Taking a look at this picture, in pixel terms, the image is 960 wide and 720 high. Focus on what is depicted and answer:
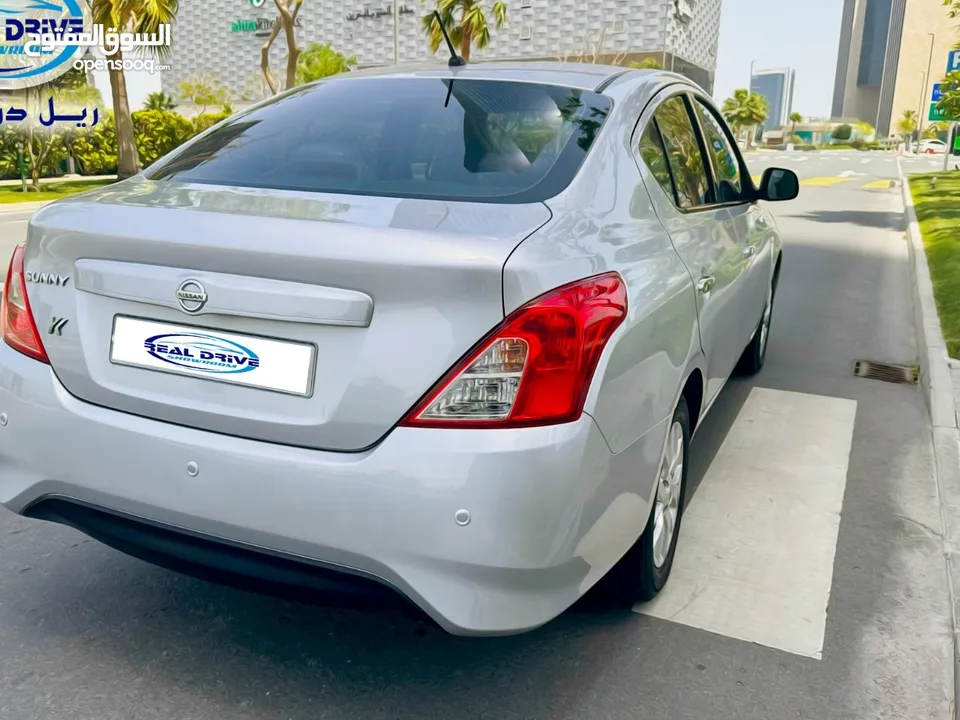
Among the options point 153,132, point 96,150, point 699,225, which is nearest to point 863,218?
point 699,225

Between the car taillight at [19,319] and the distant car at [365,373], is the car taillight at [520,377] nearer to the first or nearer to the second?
the distant car at [365,373]

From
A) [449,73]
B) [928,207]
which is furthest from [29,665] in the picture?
[928,207]

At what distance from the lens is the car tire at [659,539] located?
2650mm

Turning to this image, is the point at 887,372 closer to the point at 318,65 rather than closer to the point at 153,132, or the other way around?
the point at 153,132

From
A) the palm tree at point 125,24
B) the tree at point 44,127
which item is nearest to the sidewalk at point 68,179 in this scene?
the tree at point 44,127

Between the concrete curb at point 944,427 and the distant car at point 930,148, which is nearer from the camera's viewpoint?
the concrete curb at point 944,427

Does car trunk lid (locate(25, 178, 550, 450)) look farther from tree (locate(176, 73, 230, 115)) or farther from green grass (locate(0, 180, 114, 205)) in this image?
tree (locate(176, 73, 230, 115))

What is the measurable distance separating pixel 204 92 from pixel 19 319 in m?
70.6

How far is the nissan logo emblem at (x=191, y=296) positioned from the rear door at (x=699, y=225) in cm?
141

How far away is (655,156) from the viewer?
2949 mm

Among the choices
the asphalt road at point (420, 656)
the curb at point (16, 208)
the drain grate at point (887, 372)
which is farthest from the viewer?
the curb at point (16, 208)

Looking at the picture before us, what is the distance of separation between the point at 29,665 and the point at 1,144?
2732 centimetres

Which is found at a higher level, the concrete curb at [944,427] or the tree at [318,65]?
the tree at [318,65]

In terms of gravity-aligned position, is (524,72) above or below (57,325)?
above
